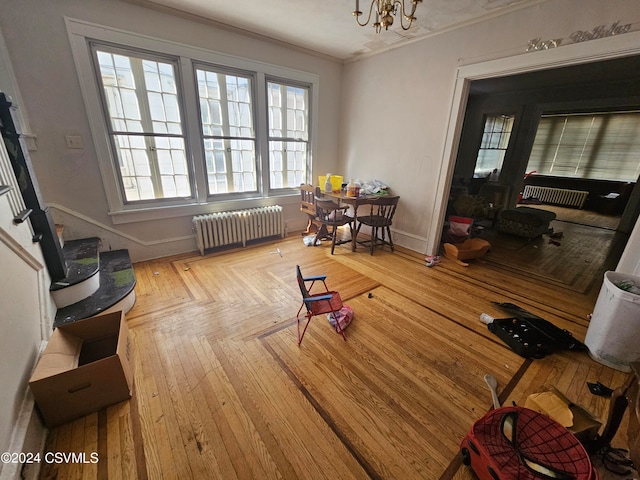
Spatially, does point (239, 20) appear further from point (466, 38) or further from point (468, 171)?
point (468, 171)

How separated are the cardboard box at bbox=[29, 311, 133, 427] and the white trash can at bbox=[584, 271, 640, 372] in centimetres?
311

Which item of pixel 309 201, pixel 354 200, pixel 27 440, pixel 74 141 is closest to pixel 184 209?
pixel 74 141

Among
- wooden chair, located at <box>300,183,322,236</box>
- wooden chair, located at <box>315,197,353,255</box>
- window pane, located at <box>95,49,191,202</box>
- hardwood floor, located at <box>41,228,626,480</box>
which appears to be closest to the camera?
hardwood floor, located at <box>41,228,626,480</box>

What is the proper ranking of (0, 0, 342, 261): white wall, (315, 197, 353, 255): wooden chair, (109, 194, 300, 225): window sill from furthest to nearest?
(315, 197, 353, 255): wooden chair
(109, 194, 300, 225): window sill
(0, 0, 342, 261): white wall

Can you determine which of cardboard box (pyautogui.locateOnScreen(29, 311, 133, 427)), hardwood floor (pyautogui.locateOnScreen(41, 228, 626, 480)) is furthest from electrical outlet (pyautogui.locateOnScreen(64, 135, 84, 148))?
cardboard box (pyautogui.locateOnScreen(29, 311, 133, 427))

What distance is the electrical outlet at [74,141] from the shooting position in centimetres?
254

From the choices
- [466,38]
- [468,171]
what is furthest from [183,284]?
[468,171]

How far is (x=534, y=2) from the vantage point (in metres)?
2.36

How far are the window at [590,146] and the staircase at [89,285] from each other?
10019 mm

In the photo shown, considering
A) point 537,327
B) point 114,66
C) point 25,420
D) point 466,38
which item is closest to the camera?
point 25,420

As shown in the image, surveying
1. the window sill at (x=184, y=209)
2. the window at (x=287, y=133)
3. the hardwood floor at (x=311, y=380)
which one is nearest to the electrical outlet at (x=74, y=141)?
the window sill at (x=184, y=209)

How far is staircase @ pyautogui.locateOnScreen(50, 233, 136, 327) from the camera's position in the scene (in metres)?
1.98

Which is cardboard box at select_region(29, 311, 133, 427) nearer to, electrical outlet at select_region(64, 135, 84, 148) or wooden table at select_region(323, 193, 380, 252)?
electrical outlet at select_region(64, 135, 84, 148)

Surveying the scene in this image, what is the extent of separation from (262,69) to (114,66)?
1.65 metres
